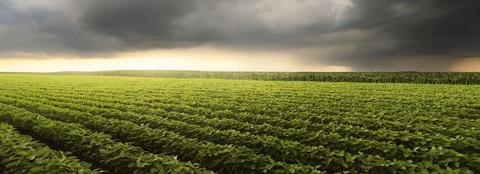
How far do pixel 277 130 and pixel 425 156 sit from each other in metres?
4.11

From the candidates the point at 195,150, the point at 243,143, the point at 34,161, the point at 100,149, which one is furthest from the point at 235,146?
the point at 34,161

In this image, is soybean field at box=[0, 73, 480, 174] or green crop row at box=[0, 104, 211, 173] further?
soybean field at box=[0, 73, 480, 174]

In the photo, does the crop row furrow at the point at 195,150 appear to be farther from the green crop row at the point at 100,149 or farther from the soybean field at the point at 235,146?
the green crop row at the point at 100,149

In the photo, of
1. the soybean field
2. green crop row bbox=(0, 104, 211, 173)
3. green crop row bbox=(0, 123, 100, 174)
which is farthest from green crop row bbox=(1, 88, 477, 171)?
green crop row bbox=(0, 123, 100, 174)

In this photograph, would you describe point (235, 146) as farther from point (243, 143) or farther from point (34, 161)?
point (34, 161)

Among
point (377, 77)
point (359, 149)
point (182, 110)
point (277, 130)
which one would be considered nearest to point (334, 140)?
point (359, 149)


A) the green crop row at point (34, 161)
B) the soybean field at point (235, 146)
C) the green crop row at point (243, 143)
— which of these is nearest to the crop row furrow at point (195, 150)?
the soybean field at point (235, 146)

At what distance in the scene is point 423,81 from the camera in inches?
1997

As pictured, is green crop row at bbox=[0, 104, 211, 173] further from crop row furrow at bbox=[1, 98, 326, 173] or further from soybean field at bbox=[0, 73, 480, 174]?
crop row furrow at bbox=[1, 98, 326, 173]

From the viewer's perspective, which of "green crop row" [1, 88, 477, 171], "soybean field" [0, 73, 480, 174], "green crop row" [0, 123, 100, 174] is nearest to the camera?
"green crop row" [0, 123, 100, 174]

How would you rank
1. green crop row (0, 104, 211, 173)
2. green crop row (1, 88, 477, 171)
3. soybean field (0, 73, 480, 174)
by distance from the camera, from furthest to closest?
1. green crop row (1, 88, 477, 171)
2. soybean field (0, 73, 480, 174)
3. green crop row (0, 104, 211, 173)

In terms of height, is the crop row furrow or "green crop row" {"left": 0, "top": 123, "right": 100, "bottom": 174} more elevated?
"green crop row" {"left": 0, "top": 123, "right": 100, "bottom": 174}

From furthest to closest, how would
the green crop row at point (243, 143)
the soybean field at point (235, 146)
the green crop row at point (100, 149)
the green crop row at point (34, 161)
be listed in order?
the green crop row at point (243, 143)
the soybean field at point (235, 146)
the green crop row at point (100, 149)
the green crop row at point (34, 161)

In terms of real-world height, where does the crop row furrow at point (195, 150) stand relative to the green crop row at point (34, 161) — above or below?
below
